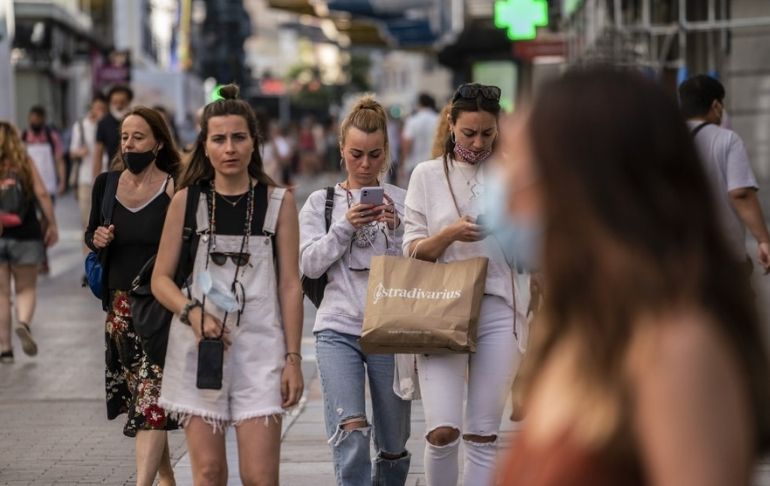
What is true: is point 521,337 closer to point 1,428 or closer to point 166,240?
point 166,240

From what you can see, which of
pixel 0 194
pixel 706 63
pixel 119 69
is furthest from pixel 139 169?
pixel 119 69

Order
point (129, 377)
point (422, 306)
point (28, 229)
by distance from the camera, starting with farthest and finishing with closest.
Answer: point (28, 229) < point (129, 377) < point (422, 306)

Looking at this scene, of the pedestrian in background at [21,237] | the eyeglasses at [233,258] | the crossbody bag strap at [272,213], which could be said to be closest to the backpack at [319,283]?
the crossbody bag strap at [272,213]

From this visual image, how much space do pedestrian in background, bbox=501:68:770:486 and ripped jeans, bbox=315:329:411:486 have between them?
141 inches

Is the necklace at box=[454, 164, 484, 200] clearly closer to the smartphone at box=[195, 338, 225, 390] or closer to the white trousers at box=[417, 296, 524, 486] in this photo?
the white trousers at box=[417, 296, 524, 486]

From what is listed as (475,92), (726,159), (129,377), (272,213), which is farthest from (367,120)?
(726,159)

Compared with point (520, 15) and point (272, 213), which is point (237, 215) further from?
point (520, 15)

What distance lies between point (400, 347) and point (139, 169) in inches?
65.0

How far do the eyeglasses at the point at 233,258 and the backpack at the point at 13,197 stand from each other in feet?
21.9

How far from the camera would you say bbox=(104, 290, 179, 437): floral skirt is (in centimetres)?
627

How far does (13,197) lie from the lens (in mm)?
11594

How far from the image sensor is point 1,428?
9.02 meters

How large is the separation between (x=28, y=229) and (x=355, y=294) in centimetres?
648

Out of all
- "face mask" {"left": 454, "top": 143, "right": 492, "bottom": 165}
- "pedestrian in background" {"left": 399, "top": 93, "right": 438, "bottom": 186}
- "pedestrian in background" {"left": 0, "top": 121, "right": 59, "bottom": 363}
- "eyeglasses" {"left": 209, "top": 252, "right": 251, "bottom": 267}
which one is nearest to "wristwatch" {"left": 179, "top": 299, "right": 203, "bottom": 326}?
"eyeglasses" {"left": 209, "top": 252, "right": 251, "bottom": 267}
